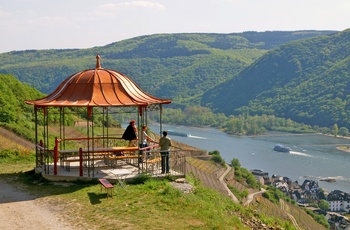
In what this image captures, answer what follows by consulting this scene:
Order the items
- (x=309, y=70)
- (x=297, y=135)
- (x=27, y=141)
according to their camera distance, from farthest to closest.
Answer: (x=309, y=70) → (x=297, y=135) → (x=27, y=141)

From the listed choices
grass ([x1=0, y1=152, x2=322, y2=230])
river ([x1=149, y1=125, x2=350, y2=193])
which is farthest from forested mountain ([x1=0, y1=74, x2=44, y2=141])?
river ([x1=149, y1=125, x2=350, y2=193])

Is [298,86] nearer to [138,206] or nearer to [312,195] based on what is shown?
[312,195]

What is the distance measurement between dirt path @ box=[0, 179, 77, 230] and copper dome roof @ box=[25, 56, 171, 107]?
9.86 ft

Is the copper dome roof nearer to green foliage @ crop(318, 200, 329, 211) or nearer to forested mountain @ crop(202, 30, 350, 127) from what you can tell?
green foliage @ crop(318, 200, 329, 211)

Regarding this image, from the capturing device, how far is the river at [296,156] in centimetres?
6756

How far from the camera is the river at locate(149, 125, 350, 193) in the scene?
6756 centimetres

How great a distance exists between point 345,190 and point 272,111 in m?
88.5

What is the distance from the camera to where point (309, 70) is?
173m

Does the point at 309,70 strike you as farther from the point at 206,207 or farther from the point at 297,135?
the point at 206,207

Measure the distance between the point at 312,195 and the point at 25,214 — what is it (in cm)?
5190

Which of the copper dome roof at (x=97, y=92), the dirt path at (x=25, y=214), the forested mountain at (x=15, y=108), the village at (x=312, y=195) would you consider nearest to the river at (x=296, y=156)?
the village at (x=312, y=195)

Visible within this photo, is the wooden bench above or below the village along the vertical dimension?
above

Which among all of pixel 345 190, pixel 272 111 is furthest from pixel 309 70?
pixel 345 190

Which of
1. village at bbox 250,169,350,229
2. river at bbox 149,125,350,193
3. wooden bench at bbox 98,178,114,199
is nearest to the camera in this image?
wooden bench at bbox 98,178,114,199
